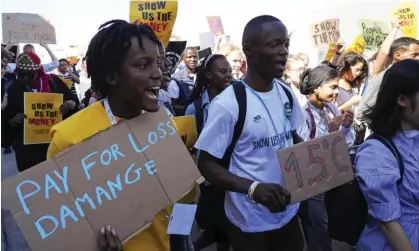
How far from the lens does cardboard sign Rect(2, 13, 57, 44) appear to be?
20.6 ft

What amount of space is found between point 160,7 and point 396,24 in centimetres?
294

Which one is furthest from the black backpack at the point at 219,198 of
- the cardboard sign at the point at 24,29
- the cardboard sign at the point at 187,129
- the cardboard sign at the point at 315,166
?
the cardboard sign at the point at 24,29

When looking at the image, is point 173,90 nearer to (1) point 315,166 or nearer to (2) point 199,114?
(2) point 199,114

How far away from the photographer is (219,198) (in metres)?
3.05

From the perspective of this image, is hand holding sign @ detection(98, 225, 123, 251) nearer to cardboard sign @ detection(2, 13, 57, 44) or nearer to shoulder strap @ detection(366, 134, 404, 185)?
shoulder strap @ detection(366, 134, 404, 185)

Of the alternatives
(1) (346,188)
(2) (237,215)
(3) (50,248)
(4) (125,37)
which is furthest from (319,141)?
(3) (50,248)

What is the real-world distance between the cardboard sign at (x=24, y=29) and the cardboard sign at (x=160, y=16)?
203 cm

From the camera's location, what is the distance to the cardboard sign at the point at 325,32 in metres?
7.94

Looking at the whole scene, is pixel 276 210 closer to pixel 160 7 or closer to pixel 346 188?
pixel 346 188

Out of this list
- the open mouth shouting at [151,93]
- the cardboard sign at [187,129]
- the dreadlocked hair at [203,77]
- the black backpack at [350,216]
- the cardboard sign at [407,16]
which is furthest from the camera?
the cardboard sign at [407,16]

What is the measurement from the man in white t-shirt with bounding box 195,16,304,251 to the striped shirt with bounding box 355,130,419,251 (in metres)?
0.60

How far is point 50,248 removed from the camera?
160 centimetres

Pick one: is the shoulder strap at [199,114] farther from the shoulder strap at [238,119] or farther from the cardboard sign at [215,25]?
the cardboard sign at [215,25]

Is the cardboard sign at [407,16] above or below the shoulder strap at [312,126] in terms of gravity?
above
